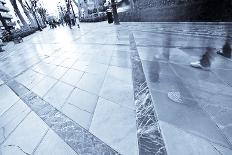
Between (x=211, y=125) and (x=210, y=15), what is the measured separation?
7991 mm

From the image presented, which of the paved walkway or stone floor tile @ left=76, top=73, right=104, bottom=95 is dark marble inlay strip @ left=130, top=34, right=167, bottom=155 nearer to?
the paved walkway

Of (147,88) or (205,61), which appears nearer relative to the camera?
(147,88)

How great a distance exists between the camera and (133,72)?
374 centimetres

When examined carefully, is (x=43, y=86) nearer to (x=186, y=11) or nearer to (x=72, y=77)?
(x=72, y=77)

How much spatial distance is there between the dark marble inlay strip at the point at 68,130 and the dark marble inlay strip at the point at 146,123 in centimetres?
36

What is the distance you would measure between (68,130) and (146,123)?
1.10 meters

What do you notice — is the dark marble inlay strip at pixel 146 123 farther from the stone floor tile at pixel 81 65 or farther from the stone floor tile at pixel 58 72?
the stone floor tile at pixel 58 72

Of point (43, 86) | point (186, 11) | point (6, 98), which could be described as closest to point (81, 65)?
point (43, 86)

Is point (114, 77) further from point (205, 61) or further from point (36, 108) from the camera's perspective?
point (205, 61)

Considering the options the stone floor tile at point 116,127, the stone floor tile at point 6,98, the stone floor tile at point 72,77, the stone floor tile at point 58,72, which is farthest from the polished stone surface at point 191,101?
the stone floor tile at point 6,98

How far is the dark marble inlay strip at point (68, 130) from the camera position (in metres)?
1.96

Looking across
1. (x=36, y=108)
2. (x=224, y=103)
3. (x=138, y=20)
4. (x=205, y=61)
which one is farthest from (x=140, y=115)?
(x=138, y=20)

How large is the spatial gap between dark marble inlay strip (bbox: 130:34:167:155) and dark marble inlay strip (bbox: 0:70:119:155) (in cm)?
36

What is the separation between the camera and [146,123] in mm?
2178
